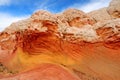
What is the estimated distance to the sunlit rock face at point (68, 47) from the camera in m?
10.7

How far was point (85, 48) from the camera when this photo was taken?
11.2 metres

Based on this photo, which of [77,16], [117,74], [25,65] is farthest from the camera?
[77,16]

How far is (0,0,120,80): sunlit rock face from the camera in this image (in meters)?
10.7

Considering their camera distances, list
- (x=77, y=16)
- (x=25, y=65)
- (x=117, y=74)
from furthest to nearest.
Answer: (x=77, y=16) < (x=25, y=65) < (x=117, y=74)

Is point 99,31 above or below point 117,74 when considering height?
above

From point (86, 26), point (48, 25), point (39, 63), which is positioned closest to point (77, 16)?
point (86, 26)

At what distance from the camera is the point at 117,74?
34.8 ft

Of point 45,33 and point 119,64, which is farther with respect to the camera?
point 45,33

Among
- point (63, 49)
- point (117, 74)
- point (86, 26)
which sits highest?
point (86, 26)

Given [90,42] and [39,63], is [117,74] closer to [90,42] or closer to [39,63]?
[90,42]

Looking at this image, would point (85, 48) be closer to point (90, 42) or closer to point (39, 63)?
point (90, 42)

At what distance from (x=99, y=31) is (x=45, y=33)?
2.05 metres

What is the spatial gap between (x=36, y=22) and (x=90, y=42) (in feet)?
7.32

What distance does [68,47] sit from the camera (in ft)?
37.2
